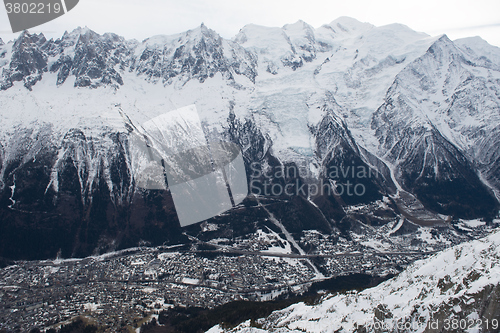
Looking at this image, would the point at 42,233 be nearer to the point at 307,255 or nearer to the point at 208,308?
the point at 208,308

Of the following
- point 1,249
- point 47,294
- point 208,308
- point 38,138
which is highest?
Result: point 38,138

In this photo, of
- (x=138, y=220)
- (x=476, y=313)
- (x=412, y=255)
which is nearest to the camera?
(x=476, y=313)

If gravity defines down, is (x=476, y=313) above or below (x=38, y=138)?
below

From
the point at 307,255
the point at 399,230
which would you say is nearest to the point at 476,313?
the point at 307,255

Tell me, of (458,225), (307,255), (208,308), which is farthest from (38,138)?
(458,225)

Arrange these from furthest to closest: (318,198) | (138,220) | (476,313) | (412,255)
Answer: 1. (318,198)
2. (138,220)
3. (412,255)
4. (476,313)

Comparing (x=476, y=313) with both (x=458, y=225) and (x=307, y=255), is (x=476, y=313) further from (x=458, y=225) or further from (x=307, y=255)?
(x=458, y=225)

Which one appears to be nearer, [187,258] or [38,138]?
[187,258]
